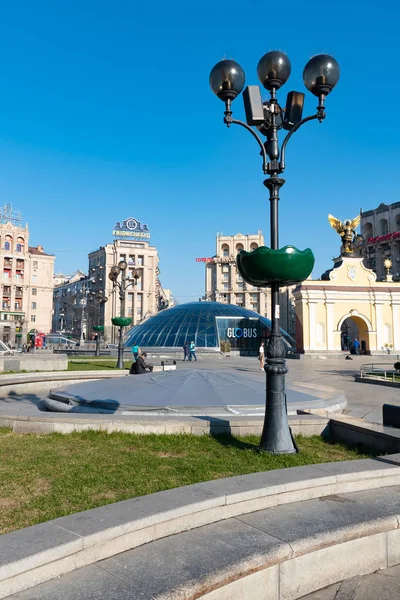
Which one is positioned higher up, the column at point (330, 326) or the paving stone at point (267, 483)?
the column at point (330, 326)

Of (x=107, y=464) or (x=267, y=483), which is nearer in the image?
(x=267, y=483)

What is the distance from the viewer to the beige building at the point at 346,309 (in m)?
37.1

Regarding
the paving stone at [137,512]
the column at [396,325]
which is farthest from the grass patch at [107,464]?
the column at [396,325]

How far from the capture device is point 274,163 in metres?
6.31

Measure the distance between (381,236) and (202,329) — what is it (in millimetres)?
49792

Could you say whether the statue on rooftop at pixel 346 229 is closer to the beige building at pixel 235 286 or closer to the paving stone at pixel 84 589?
the paving stone at pixel 84 589

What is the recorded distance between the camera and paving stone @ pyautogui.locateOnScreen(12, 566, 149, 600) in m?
2.32

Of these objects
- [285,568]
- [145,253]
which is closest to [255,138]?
[285,568]

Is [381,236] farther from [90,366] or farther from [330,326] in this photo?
[90,366]

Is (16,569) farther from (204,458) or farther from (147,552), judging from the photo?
(204,458)

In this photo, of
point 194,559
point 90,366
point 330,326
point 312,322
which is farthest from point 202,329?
point 194,559

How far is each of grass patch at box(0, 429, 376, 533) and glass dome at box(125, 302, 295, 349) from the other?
35.3 meters

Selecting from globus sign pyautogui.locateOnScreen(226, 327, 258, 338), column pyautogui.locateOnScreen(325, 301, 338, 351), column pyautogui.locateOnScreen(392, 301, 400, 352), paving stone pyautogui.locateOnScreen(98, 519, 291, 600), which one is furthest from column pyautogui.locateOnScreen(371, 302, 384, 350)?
paving stone pyautogui.locateOnScreen(98, 519, 291, 600)

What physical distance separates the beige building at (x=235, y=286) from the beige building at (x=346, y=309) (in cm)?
5357
